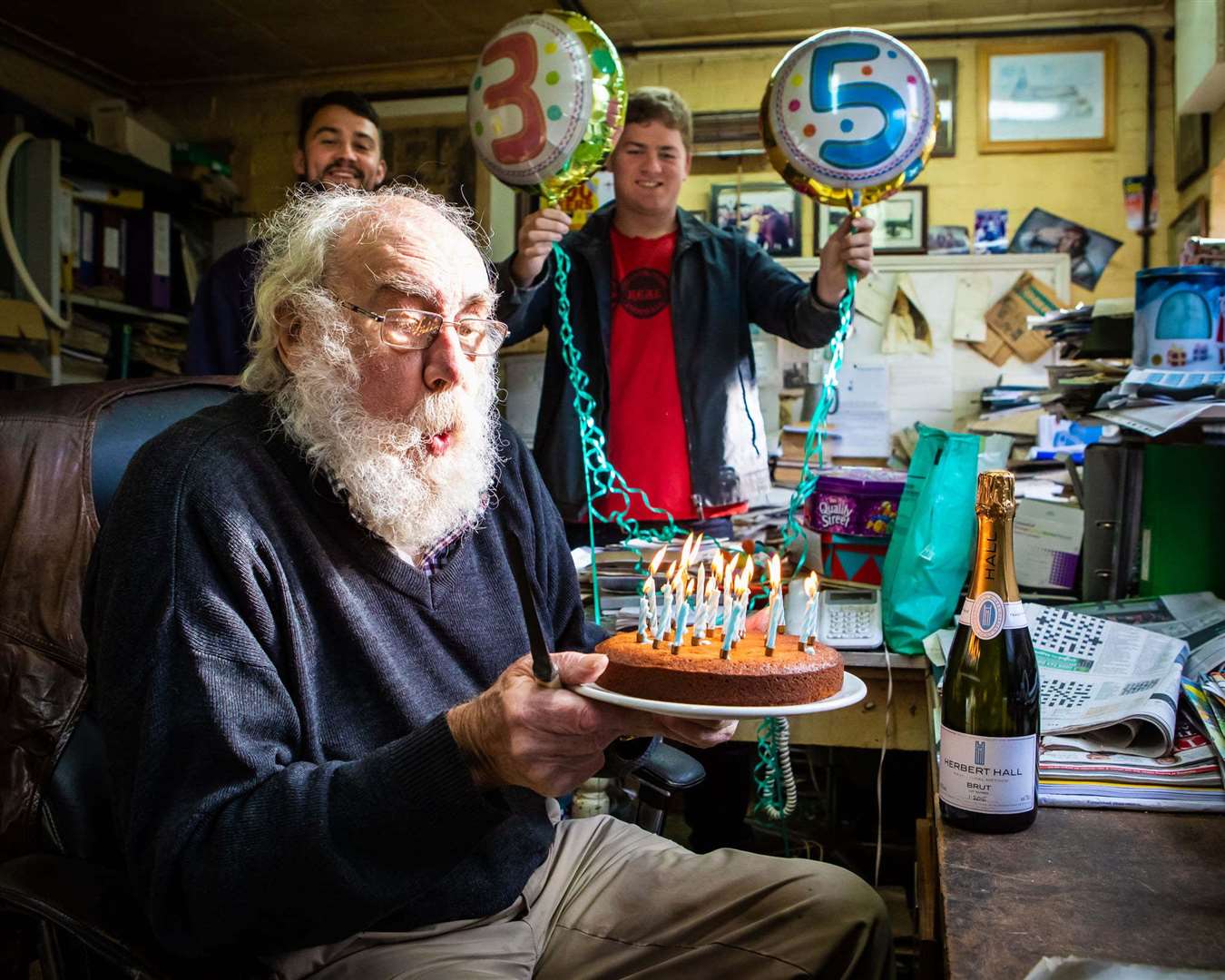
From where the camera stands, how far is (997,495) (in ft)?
3.45

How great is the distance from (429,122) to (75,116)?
5.64ft

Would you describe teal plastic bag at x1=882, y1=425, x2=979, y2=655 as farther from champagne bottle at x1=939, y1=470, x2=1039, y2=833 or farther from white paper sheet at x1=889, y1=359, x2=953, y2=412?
white paper sheet at x1=889, y1=359, x2=953, y2=412

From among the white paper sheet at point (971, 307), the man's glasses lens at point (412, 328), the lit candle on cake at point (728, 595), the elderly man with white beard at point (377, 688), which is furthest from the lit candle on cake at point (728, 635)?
the white paper sheet at point (971, 307)

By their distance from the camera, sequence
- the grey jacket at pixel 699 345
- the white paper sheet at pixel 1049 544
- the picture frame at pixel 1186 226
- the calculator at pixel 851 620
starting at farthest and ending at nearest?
the picture frame at pixel 1186 226 → the grey jacket at pixel 699 345 → the white paper sheet at pixel 1049 544 → the calculator at pixel 851 620

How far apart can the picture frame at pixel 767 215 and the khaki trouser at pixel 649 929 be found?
368cm

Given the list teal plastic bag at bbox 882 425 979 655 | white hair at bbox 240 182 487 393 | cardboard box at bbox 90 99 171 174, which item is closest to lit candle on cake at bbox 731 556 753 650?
white hair at bbox 240 182 487 393

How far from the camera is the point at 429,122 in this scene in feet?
16.7

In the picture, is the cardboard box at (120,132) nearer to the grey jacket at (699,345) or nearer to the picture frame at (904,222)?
the grey jacket at (699,345)

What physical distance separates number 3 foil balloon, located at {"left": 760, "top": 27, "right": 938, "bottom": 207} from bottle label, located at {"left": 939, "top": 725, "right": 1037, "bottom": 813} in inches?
58.0

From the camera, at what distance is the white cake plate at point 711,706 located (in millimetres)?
841

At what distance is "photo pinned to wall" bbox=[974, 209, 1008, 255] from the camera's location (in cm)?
445

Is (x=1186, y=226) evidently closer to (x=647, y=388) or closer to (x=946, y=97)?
(x=946, y=97)

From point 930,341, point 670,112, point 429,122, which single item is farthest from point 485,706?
point 429,122

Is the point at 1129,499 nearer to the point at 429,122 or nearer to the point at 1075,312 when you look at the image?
the point at 1075,312
